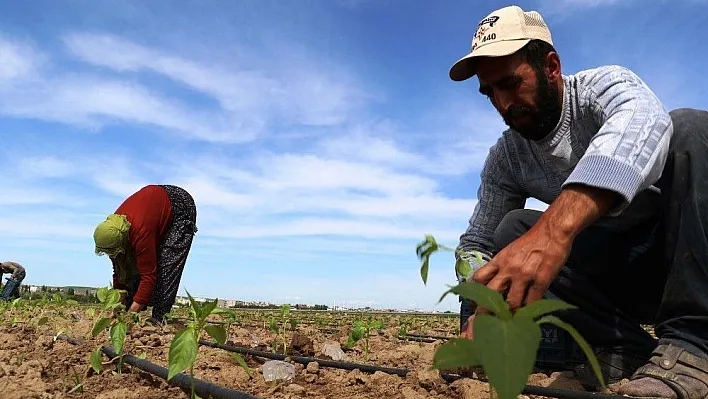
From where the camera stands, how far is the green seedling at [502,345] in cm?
64

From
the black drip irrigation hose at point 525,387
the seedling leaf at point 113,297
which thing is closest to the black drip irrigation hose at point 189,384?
the seedling leaf at point 113,297

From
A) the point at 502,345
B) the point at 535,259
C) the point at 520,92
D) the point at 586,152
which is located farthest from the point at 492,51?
the point at 502,345

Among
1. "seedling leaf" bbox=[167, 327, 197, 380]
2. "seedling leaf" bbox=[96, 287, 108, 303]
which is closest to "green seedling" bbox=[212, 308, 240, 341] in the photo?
"seedling leaf" bbox=[167, 327, 197, 380]

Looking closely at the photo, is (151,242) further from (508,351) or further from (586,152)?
(508,351)

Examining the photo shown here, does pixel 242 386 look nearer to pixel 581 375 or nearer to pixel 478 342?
pixel 581 375

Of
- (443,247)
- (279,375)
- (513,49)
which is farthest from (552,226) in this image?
(279,375)

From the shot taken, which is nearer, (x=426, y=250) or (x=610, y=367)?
(x=426, y=250)

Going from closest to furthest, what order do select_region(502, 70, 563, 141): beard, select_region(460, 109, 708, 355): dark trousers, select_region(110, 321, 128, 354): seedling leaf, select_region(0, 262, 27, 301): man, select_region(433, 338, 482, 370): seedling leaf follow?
1. select_region(433, 338, 482, 370): seedling leaf
2. select_region(460, 109, 708, 355): dark trousers
3. select_region(502, 70, 563, 141): beard
4. select_region(110, 321, 128, 354): seedling leaf
5. select_region(0, 262, 27, 301): man

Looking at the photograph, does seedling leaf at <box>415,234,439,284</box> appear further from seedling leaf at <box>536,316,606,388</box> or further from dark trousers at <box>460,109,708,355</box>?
dark trousers at <box>460,109,708,355</box>

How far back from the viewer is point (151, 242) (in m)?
4.93

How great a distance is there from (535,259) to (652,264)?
1.49 metres

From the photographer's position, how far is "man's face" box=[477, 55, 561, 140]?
81.7 inches

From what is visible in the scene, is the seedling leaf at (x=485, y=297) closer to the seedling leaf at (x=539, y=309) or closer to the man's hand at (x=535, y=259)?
the seedling leaf at (x=539, y=309)

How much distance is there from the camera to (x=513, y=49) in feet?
6.55
